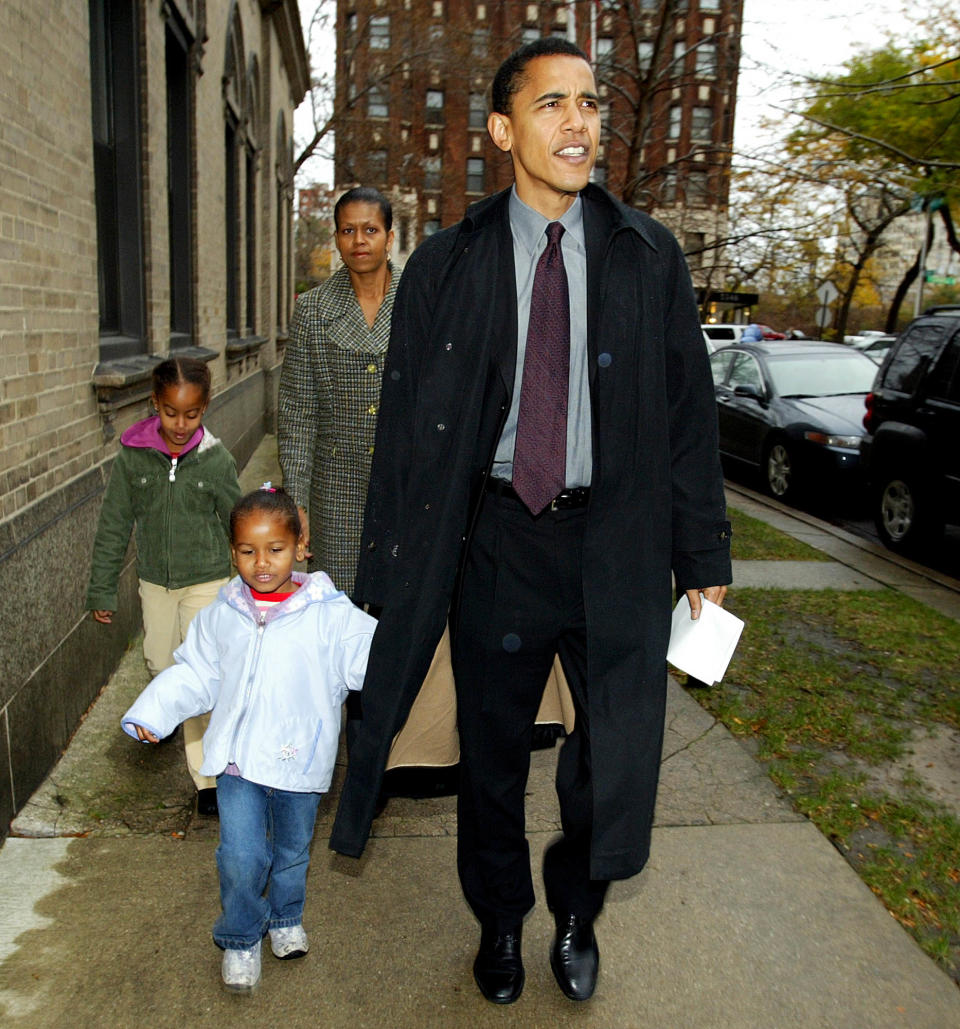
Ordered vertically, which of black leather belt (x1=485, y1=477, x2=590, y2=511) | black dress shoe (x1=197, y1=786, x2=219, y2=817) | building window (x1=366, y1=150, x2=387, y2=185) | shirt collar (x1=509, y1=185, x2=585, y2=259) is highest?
building window (x1=366, y1=150, x2=387, y2=185)

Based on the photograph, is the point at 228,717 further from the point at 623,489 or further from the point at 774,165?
the point at 774,165

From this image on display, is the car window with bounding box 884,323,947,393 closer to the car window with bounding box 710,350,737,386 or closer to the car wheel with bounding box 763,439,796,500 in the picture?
the car wheel with bounding box 763,439,796,500

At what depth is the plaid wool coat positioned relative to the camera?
398 cm

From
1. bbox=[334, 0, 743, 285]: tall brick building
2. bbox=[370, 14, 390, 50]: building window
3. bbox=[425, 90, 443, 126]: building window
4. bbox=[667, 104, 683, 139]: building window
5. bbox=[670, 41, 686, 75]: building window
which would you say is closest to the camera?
bbox=[670, 41, 686, 75]: building window

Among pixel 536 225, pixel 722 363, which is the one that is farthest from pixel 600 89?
pixel 536 225

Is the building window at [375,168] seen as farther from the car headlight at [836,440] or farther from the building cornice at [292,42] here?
the car headlight at [836,440]

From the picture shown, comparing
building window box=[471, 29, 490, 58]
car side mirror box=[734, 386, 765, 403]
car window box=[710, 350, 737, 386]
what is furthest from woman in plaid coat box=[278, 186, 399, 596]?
building window box=[471, 29, 490, 58]

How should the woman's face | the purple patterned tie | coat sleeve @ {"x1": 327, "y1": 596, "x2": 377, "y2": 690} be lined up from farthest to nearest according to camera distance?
the woman's face < coat sleeve @ {"x1": 327, "y1": 596, "x2": 377, "y2": 690} < the purple patterned tie

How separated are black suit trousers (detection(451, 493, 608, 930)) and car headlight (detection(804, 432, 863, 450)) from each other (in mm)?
8814

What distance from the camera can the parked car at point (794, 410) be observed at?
11.0 m

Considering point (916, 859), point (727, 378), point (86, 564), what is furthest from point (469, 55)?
point (916, 859)

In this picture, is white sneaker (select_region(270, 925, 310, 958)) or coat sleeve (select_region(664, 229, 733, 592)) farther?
white sneaker (select_region(270, 925, 310, 958))

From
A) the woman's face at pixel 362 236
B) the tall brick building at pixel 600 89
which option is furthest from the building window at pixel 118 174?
the tall brick building at pixel 600 89

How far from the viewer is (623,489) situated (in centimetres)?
258
